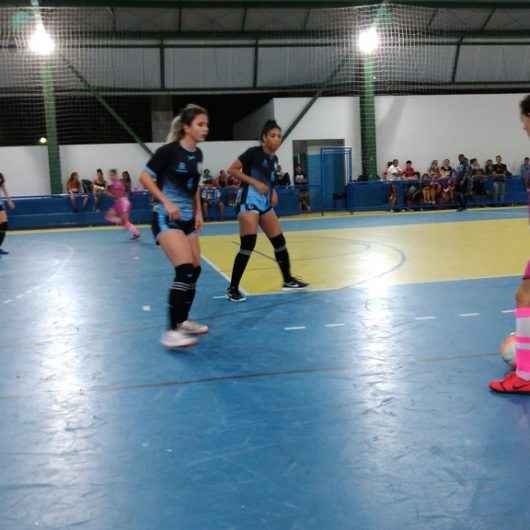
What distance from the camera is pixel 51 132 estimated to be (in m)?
20.3

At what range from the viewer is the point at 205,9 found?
21078 millimetres

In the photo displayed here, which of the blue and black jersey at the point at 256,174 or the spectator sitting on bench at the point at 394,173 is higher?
the spectator sitting on bench at the point at 394,173

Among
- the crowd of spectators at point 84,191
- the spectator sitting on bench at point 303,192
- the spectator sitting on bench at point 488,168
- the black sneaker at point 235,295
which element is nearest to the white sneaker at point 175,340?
the black sneaker at point 235,295

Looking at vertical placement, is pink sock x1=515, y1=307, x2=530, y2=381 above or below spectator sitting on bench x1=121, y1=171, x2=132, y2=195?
below

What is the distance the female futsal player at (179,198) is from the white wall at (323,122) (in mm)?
17227

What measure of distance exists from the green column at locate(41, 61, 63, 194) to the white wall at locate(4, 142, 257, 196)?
0.34 m

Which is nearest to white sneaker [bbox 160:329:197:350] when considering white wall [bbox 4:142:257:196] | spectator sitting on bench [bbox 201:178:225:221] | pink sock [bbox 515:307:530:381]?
pink sock [bbox 515:307:530:381]

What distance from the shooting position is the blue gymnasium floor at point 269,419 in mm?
2467

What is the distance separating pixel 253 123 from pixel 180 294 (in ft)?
68.5

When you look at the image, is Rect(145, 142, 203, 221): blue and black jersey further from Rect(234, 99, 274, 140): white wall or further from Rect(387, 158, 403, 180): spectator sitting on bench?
Rect(234, 99, 274, 140): white wall

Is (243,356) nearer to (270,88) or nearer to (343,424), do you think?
(343,424)

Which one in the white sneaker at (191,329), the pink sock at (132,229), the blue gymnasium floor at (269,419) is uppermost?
the pink sock at (132,229)

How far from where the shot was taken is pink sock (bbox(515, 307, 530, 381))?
11.9 ft

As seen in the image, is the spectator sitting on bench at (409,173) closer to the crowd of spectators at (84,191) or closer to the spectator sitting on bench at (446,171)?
the spectator sitting on bench at (446,171)
